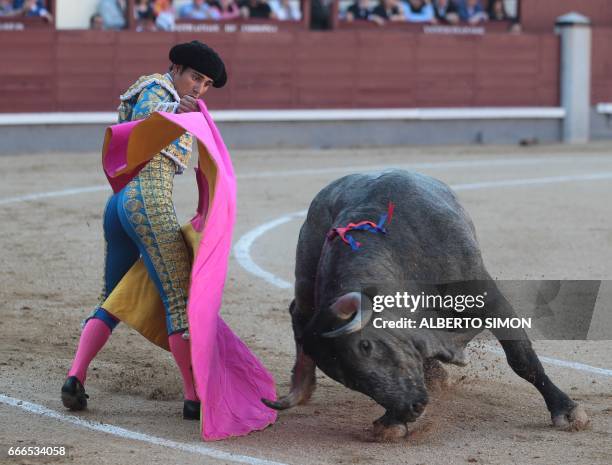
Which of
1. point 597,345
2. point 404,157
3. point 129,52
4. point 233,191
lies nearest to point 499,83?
point 404,157

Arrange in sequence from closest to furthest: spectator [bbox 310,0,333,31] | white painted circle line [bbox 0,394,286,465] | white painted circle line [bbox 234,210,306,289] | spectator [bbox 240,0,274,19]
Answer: white painted circle line [bbox 0,394,286,465] → white painted circle line [bbox 234,210,306,289] → spectator [bbox 240,0,274,19] → spectator [bbox 310,0,333,31]

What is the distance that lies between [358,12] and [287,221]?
5987 mm

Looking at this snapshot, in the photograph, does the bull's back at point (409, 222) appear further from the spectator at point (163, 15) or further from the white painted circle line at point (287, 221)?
the spectator at point (163, 15)

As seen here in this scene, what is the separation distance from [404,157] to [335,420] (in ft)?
27.3

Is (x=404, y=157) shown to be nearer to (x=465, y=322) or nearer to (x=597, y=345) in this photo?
(x=597, y=345)

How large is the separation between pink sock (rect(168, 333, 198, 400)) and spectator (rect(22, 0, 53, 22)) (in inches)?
332

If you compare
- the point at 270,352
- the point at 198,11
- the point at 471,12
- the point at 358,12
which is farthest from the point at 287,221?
the point at 471,12

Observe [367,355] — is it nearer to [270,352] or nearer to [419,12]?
[270,352]

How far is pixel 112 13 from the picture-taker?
39.4 ft

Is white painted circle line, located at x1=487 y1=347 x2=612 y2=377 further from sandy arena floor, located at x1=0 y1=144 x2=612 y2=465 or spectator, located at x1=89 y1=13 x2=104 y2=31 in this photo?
spectator, located at x1=89 y1=13 x2=104 y2=31

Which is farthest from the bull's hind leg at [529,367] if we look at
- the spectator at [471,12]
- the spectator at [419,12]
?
the spectator at [471,12]

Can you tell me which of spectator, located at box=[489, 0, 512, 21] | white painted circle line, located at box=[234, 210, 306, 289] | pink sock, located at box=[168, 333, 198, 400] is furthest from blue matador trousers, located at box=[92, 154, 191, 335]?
spectator, located at box=[489, 0, 512, 21]

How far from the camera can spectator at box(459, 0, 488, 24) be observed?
45.9ft

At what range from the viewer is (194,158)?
428 inches
